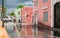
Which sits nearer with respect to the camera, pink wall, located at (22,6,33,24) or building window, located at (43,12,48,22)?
building window, located at (43,12,48,22)

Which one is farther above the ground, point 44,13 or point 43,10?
point 43,10

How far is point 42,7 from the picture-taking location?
23.1 metres

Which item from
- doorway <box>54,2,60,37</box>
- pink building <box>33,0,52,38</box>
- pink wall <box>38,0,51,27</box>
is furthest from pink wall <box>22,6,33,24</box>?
doorway <box>54,2,60,37</box>

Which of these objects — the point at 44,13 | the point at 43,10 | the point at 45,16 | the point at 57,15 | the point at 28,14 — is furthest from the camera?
the point at 28,14

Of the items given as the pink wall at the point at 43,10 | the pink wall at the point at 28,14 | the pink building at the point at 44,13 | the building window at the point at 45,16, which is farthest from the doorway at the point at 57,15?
the pink wall at the point at 28,14

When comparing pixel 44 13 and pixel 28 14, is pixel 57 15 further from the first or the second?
pixel 28 14

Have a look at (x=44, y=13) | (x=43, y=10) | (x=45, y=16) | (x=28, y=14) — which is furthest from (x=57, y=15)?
(x=28, y=14)

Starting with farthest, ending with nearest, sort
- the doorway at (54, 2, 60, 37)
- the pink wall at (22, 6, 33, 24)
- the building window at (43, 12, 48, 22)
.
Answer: the pink wall at (22, 6, 33, 24) → the building window at (43, 12, 48, 22) → the doorway at (54, 2, 60, 37)

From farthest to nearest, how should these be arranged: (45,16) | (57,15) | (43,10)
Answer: (43,10)
(45,16)
(57,15)

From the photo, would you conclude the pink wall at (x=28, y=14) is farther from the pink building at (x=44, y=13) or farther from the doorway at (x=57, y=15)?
the doorway at (x=57, y=15)

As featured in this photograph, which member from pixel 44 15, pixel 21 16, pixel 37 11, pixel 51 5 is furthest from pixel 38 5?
pixel 21 16

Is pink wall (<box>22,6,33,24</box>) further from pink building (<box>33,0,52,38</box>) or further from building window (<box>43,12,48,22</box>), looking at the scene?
building window (<box>43,12,48,22</box>)

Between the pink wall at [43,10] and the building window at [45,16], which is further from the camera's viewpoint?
the building window at [45,16]

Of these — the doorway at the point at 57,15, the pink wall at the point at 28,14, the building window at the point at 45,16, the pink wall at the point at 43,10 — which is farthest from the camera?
the pink wall at the point at 28,14
